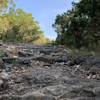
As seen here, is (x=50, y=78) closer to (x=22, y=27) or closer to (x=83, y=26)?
(x=83, y=26)

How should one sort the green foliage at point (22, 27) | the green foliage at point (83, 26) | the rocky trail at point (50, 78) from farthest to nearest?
the green foliage at point (22, 27) < the green foliage at point (83, 26) < the rocky trail at point (50, 78)

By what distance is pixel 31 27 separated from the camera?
65.8 metres

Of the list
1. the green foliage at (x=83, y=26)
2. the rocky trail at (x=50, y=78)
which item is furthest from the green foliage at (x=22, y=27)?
the rocky trail at (x=50, y=78)

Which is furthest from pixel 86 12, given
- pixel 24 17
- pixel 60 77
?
pixel 24 17

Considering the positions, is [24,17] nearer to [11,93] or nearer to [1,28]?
[1,28]

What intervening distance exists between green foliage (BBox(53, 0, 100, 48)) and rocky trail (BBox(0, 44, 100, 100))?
42.2 ft

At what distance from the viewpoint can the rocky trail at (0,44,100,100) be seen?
651cm

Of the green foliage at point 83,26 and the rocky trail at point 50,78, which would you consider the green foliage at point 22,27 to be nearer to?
the green foliage at point 83,26

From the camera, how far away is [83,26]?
2631 cm

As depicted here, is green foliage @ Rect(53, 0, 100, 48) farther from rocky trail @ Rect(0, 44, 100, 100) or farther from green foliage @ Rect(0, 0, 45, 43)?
green foliage @ Rect(0, 0, 45, 43)

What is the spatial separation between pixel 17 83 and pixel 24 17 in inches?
2278

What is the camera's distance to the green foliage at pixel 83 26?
24.8 metres

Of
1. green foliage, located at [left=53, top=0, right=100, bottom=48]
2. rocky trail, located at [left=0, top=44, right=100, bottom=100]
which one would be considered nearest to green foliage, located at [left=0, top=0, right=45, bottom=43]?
green foliage, located at [left=53, top=0, right=100, bottom=48]

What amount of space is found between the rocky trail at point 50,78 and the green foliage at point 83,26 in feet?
42.2
